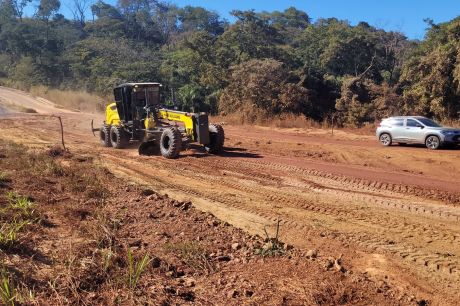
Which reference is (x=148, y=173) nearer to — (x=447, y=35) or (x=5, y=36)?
(x=447, y=35)

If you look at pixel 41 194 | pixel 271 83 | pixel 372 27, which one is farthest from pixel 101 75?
pixel 41 194

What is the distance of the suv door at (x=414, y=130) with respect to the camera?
17527 millimetres

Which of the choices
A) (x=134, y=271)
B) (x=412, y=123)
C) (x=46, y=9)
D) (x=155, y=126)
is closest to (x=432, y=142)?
(x=412, y=123)

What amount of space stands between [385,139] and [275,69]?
12028 mm

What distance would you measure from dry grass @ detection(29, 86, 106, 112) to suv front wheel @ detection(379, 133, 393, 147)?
28.0 m

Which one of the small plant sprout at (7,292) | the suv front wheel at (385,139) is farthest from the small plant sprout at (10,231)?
the suv front wheel at (385,139)

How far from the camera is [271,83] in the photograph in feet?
95.9

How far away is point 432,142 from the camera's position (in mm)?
17188

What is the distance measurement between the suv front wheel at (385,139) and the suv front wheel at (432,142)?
1.46 metres

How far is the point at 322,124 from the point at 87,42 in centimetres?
4126

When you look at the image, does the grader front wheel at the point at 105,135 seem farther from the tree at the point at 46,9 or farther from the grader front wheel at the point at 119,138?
the tree at the point at 46,9

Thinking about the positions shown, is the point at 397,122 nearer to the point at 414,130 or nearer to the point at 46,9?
the point at 414,130

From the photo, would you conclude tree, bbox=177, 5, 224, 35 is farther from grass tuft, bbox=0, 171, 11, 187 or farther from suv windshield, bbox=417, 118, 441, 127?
grass tuft, bbox=0, 171, 11, 187

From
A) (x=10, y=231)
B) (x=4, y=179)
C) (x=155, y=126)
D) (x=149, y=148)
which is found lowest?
(x=10, y=231)
